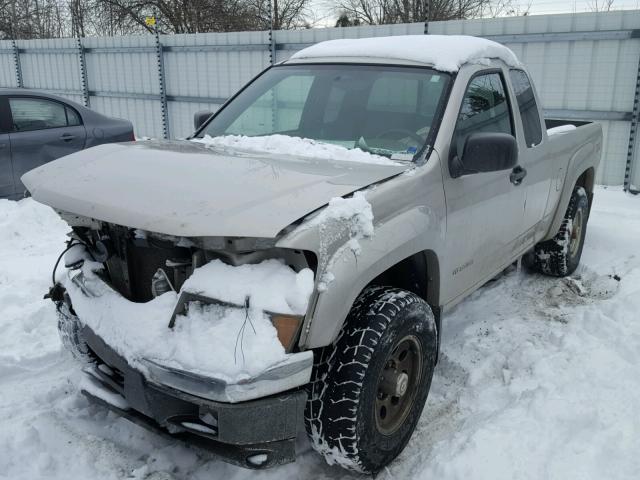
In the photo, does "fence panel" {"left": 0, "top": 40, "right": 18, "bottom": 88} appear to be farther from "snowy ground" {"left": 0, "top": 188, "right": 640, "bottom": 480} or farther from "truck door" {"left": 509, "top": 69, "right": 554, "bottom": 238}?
"truck door" {"left": 509, "top": 69, "right": 554, "bottom": 238}

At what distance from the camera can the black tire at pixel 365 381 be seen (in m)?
2.50

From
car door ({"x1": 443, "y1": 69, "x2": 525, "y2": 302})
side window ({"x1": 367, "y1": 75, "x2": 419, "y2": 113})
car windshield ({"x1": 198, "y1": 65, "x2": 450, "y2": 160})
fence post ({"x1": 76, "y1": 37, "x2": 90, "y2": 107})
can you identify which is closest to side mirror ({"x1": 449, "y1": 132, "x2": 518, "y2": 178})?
car door ({"x1": 443, "y1": 69, "x2": 525, "y2": 302})

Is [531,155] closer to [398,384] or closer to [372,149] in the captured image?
[372,149]

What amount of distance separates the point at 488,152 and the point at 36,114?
617 centimetres

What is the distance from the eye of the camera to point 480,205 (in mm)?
3514

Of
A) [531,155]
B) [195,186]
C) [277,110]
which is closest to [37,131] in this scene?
[277,110]

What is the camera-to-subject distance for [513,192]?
3916mm

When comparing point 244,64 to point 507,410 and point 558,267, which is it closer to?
point 558,267

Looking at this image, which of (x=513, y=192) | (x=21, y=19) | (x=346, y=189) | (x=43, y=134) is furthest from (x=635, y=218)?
(x=21, y=19)

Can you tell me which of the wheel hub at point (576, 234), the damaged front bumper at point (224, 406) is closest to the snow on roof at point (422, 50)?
the wheel hub at point (576, 234)

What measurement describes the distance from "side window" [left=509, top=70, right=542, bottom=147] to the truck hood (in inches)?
65.7

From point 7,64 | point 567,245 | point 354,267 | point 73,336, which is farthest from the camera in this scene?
point 7,64

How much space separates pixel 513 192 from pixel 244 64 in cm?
949

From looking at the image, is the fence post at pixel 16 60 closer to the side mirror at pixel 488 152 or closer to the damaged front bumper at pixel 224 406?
the damaged front bumper at pixel 224 406
